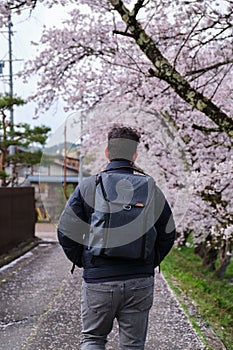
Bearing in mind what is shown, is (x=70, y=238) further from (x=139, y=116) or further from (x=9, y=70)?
(x=9, y=70)

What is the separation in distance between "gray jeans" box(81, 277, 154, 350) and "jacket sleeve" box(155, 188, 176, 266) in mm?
190

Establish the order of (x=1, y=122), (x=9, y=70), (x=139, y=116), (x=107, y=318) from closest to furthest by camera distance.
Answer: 1. (x=107, y=318)
2. (x=139, y=116)
3. (x=9, y=70)
4. (x=1, y=122)

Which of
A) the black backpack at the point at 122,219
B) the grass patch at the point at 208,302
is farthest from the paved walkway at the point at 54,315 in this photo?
the black backpack at the point at 122,219

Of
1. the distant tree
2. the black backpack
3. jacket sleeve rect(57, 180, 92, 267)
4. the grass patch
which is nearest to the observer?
the black backpack

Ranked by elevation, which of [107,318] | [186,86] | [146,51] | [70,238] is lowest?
[107,318]

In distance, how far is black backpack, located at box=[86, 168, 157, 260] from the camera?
2.91 meters

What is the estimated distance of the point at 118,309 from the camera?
3.05m

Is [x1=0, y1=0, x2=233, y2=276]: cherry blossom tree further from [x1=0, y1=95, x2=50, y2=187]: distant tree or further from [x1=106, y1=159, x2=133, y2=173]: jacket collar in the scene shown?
[x1=0, y1=95, x2=50, y2=187]: distant tree

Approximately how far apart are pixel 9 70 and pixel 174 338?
9.29 m

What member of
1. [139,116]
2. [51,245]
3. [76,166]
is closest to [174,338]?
[76,166]

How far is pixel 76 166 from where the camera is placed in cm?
771

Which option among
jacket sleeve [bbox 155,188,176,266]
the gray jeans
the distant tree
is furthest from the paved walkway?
the distant tree

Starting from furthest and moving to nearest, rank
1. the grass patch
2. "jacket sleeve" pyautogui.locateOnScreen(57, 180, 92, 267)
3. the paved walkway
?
the grass patch, the paved walkway, "jacket sleeve" pyautogui.locateOnScreen(57, 180, 92, 267)

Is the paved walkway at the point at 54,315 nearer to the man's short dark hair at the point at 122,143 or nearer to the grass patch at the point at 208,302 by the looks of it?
the grass patch at the point at 208,302
